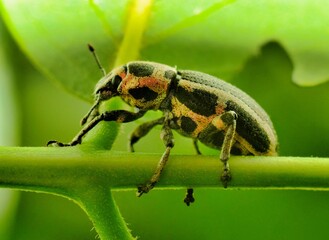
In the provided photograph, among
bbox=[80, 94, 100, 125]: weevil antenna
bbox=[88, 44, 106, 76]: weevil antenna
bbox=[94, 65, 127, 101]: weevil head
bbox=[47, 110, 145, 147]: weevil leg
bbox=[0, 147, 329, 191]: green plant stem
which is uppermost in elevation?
bbox=[88, 44, 106, 76]: weevil antenna

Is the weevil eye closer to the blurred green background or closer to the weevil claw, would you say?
the blurred green background

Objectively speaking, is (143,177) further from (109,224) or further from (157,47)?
(157,47)

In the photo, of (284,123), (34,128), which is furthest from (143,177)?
(34,128)

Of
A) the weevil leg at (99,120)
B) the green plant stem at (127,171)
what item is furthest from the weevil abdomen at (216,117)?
the green plant stem at (127,171)

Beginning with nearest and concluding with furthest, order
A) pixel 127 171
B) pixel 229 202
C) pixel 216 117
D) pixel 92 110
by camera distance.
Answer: pixel 127 171, pixel 92 110, pixel 216 117, pixel 229 202

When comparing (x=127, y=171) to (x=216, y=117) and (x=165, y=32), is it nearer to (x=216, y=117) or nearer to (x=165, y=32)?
(x=165, y=32)

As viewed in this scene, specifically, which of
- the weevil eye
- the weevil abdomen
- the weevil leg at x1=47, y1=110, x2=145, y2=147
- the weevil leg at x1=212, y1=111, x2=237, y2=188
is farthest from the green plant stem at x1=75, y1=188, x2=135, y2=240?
the weevil abdomen

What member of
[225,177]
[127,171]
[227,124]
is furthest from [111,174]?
[227,124]
